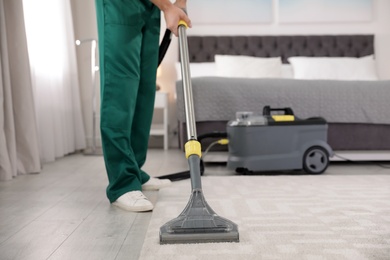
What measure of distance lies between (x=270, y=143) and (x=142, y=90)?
1.00 meters

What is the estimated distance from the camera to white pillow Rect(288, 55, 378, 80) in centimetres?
484

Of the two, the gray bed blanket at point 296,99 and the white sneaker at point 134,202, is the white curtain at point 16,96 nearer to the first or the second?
the gray bed blanket at point 296,99

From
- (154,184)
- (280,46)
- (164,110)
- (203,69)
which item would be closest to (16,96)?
(154,184)

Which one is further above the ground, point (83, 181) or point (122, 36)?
point (122, 36)

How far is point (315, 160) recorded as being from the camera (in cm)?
282

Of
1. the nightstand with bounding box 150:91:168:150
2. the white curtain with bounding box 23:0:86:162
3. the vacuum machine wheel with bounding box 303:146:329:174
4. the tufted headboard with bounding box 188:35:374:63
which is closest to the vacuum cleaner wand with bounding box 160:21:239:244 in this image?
the vacuum machine wheel with bounding box 303:146:329:174

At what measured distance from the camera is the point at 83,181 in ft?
8.63

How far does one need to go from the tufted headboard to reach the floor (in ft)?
8.61

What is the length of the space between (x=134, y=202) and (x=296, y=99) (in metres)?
1.71

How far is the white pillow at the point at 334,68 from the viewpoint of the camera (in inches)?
191

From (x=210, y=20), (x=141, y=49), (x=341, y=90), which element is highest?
(x=210, y=20)

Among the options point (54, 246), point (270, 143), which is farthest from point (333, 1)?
point (54, 246)

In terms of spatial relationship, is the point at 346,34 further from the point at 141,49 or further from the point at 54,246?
the point at 54,246

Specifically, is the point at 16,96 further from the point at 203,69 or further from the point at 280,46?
the point at 280,46
